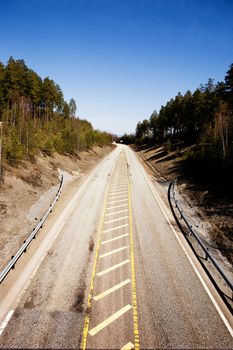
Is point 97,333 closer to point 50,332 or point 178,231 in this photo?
point 50,332

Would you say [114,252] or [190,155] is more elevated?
[190,155]

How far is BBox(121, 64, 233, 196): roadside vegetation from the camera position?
30.7 metres

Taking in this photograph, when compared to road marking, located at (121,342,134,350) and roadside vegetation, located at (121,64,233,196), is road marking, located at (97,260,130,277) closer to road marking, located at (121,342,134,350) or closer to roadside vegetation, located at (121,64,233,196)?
road marking, located at (121,342,134,350)

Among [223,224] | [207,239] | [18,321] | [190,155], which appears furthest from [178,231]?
[190,155]

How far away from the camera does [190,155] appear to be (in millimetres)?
44562

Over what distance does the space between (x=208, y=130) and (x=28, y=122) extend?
30.4 metres

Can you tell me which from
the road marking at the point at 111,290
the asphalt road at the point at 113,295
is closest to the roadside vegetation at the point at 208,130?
the asphalt road at the point at 113,295

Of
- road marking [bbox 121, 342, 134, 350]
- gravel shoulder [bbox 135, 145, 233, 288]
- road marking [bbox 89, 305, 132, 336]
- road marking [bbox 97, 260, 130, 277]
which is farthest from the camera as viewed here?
gravel shoulder [bbox 135, 145, 233, 288]

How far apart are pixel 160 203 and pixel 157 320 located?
16.0 meters

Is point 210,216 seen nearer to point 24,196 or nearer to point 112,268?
point 112,268

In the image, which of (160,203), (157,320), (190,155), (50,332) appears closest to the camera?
(50,332)

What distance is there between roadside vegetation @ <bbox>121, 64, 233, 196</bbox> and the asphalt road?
15.5 m

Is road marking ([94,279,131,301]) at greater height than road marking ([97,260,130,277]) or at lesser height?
lesser

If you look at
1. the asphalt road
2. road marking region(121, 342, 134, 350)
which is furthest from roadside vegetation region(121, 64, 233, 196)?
road marking region(121, 342, 134, 350)
